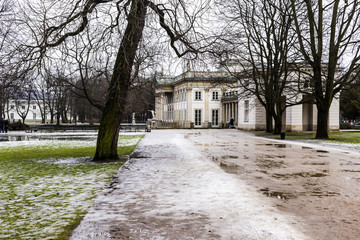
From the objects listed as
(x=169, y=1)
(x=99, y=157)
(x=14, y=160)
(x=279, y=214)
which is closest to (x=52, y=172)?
(x=99, y=157)

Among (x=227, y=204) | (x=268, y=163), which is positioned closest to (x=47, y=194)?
(x=227, y=204)

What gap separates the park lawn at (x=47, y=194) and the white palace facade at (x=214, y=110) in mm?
32066

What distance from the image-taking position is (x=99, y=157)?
12.8 m

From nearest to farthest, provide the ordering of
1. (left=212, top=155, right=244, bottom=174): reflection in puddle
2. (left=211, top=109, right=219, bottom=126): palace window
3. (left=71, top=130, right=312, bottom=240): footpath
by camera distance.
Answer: (left=71, top=130, right=312, bottom=240): footpath → (left=212, top=155, right=244, bottom=174): reflection in puddle → (left=211, top=109, right=219, bottom=126): palace window

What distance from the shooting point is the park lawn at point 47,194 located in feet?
16.8

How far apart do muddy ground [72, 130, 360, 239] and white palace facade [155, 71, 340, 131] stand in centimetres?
3101

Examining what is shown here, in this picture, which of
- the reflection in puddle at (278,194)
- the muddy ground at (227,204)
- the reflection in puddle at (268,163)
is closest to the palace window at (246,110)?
the reflection in puddle at (268,163)

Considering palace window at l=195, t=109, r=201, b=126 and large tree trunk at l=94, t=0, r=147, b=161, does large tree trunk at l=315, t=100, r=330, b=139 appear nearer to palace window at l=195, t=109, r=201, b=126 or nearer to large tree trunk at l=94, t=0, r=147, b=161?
large tree trunk at l=94, t=0, r=147, b=161

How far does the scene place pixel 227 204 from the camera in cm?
645

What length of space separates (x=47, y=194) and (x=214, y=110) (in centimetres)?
5643

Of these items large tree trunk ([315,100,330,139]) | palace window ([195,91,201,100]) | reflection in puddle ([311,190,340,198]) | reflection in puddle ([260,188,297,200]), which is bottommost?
reflection in puddle ([311,190,340,198])

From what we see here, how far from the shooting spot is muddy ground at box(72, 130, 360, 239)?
194 inches

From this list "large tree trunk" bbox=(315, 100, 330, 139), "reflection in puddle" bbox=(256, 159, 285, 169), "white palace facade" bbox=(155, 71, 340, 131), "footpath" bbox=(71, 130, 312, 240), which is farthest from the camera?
"white palace facade" bbox=(155, 71, 340, 131)

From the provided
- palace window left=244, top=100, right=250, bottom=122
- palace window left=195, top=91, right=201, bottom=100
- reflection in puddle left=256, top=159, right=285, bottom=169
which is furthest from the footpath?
palace window left=195, top=91, right=201, bottom=100
